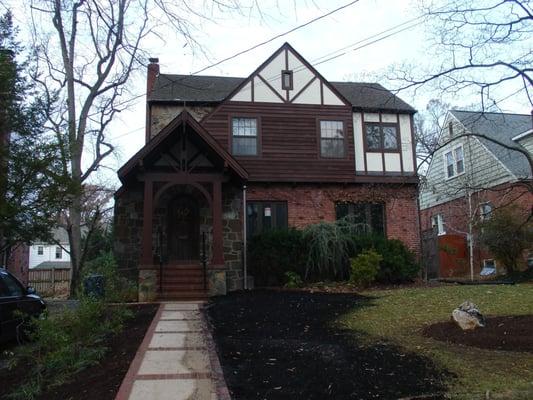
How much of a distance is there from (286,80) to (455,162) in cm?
1076

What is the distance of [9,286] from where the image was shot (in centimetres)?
912

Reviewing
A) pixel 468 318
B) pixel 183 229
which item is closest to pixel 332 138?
pixel 183 229

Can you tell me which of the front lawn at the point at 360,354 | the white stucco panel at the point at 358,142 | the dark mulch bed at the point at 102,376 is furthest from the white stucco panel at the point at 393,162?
the dark mulch bed at the point at 102,376

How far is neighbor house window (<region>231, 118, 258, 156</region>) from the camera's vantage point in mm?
18844

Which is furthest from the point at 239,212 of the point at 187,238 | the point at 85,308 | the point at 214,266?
the point at 85,308

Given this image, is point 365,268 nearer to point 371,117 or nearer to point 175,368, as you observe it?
point 371,117

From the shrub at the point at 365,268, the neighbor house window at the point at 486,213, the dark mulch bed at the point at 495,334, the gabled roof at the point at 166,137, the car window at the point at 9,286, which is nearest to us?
the dark mulch bed at the point at 495,334

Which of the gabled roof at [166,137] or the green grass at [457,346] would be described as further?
the gabled roof at [166,137]

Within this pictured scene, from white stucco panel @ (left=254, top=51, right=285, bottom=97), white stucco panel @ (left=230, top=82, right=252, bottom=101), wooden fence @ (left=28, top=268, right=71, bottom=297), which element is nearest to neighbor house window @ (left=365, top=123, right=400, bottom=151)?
white stucco panel @ (left=254, top=51, right=285, bottom=97)

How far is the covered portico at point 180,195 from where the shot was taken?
13859mm

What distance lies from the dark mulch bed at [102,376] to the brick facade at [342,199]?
1061 centimetres

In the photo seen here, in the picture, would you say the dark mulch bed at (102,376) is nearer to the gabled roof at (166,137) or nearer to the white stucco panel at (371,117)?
the gabled roof at (166,137)

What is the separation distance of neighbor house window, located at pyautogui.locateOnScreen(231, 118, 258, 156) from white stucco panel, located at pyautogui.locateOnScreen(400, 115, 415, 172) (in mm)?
5613

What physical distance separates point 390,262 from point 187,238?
6104 millimetres
